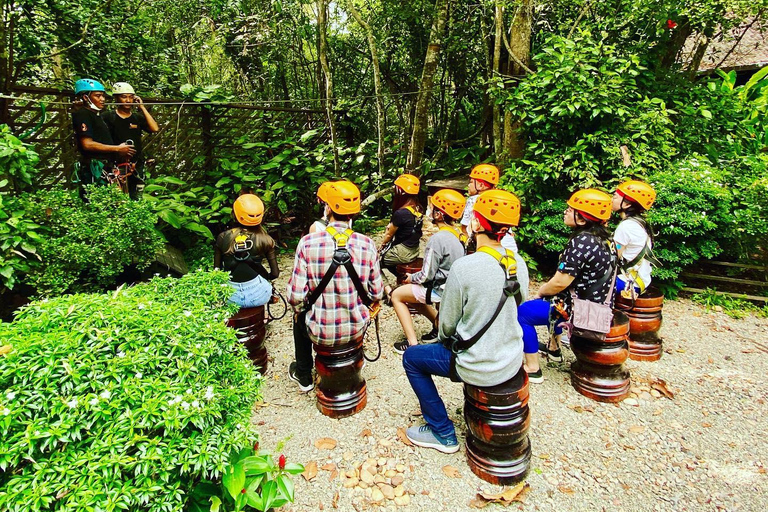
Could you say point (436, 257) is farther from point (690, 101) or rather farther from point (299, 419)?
point (690, 101)

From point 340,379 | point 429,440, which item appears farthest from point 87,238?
point 429,440

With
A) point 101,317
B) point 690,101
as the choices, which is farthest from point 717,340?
point 101,317

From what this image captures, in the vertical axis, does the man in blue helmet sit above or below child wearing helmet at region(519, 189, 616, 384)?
above

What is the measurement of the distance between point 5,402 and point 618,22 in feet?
29.2

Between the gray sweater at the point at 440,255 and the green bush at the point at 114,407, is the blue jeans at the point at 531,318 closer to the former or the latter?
the gray sweater at the point at 440,255

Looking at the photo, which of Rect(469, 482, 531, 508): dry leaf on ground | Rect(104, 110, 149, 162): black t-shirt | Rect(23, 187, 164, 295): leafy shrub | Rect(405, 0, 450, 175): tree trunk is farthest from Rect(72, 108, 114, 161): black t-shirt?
Rect(405, 0, 450, 175): tree trunk

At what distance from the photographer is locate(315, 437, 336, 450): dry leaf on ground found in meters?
3.24

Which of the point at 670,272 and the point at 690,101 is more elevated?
the point at 690,101

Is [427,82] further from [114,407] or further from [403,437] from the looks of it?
[114,407]

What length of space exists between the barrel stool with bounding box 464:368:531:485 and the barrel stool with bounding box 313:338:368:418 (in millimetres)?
1031

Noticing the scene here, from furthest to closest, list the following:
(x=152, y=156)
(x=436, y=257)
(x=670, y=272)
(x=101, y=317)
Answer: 1. (x=152, y=156)
2. (x=670, y=272)
3. (x=436, y=257)
4. (x=101, y=317)

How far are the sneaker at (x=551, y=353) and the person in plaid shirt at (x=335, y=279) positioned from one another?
217cm

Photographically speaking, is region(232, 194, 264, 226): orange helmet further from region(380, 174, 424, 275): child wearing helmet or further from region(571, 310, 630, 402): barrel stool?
region(571, 310, 630, 402): barrel stool

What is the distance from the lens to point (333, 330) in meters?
3.31
